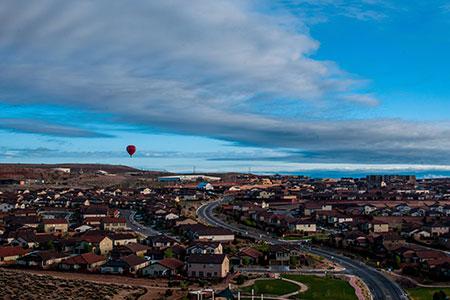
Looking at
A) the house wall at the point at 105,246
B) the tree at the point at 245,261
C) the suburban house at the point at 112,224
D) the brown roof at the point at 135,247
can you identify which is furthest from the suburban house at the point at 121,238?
the tree at the point at 245,261

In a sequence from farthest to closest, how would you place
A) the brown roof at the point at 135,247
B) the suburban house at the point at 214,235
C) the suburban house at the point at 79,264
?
the suburban house at the point at 214,235 → the brown roof at the point at 135,247 → the suburban house at the point at 79,264

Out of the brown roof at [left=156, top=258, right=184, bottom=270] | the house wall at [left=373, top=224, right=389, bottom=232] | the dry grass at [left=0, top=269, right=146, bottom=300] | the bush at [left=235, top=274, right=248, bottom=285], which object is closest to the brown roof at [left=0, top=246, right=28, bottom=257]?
the dry grass at [left=0, top=269, right=146, bottom=300]

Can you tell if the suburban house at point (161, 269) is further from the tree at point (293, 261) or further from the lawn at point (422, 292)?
the lawn at point (422, 292)

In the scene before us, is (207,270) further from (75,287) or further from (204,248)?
(75,287)

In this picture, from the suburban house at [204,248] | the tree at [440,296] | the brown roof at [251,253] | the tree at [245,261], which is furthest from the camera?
the suburban house at [204,248]

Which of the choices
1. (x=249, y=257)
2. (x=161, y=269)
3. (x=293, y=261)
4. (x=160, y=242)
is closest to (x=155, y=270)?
(x=161, y=269)
